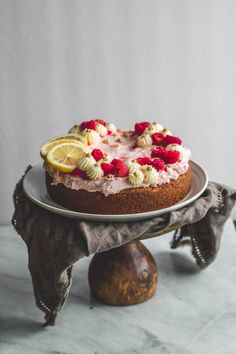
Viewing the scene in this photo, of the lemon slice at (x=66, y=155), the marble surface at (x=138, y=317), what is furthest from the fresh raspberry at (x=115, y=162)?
the marble surface at (x=138, y=317)

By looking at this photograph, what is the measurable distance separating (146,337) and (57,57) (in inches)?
47.5

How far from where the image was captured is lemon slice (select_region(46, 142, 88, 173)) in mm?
1632

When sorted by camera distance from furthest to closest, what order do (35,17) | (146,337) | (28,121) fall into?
(28,121)
(35,17)
(146,337)

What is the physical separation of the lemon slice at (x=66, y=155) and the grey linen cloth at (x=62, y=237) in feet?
0.50

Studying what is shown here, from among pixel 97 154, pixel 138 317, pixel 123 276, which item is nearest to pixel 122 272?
pixel 123 276

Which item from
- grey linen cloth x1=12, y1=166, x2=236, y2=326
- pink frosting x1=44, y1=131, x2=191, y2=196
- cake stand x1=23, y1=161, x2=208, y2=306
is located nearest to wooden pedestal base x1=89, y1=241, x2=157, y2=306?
cake stand x1=23, y1=161, x2=208, y2=306

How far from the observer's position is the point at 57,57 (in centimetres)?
228

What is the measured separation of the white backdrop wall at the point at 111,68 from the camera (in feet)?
7.31

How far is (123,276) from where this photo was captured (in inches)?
69.4

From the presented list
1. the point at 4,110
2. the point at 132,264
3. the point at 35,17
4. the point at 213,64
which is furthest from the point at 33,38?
the point at 132,264

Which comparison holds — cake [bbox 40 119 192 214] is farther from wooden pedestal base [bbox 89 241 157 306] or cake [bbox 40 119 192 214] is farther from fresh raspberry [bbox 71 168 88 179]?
wooden pedestal base [bbox 89 241 157 306]

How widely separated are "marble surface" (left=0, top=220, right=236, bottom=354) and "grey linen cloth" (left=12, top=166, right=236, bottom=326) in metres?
0.09

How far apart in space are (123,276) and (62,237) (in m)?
0.30

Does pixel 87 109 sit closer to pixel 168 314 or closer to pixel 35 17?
pixel 35 17
